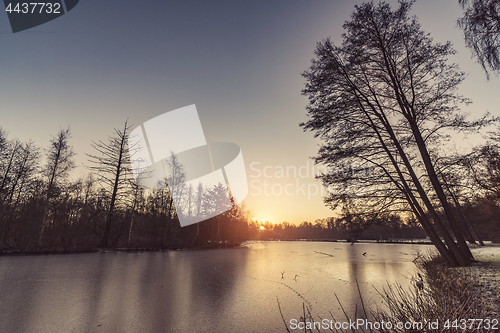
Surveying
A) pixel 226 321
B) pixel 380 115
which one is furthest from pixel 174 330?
pixel 380 115

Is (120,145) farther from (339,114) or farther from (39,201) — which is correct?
(339,114)

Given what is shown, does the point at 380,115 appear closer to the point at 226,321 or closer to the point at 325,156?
the point at 325,156

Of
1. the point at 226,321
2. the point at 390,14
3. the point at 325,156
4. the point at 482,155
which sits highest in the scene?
the point at 390,14

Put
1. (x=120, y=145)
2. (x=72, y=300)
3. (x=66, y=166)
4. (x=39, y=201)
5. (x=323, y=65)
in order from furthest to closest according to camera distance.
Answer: (x=120, y=145), (x=66, y=166), (x=39, y=201), (x=323, y=65), (x=72, y=300)

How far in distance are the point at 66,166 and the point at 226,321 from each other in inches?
854

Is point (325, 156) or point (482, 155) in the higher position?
point (325, 156)

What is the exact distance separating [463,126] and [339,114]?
158 inches

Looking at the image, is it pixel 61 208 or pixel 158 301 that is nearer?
pixel 158 301

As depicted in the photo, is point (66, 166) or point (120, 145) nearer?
point (66, 166)

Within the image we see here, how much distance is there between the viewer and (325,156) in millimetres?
8570

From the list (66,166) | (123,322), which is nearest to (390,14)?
(123,322)

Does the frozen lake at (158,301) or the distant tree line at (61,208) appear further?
the distant tree line at (61,208)

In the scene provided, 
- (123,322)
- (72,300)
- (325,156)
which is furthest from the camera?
(325,156)

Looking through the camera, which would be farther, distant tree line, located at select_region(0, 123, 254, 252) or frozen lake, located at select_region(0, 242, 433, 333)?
distant tree line, located at select_region(0, 123, 254, 252)
